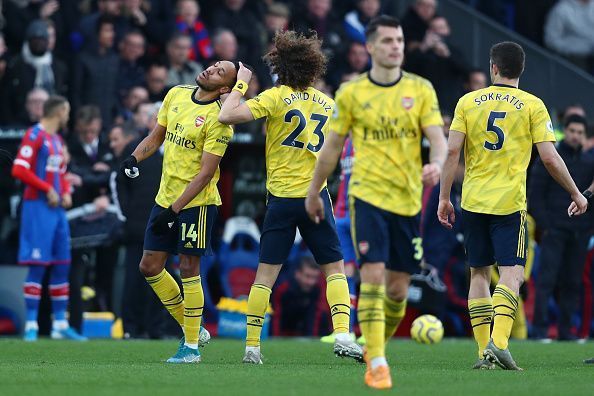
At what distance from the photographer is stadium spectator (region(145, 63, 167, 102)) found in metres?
17.6

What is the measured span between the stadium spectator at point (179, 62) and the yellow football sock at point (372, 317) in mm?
9593

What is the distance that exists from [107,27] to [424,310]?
5.35m

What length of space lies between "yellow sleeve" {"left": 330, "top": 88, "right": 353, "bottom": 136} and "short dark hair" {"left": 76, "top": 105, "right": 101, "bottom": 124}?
787 cm

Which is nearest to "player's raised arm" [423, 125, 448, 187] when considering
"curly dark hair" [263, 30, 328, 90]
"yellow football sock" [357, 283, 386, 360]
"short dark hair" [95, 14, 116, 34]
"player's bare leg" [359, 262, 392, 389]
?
"player's bare leg" [359, 262, 392, 389]

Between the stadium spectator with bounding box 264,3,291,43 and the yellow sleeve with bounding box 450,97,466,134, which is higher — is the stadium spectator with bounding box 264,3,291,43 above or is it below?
above

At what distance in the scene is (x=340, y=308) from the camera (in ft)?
36.3

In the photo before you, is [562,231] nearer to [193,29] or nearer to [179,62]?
[179,62]

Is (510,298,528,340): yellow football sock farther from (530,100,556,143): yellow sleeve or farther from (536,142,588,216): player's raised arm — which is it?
(530,100,556,143): yellow sleeve

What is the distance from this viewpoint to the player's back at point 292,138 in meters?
10.6

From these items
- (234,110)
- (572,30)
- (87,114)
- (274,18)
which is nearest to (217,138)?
(234,110)

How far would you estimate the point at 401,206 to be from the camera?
8766 mm

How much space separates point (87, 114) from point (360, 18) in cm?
559

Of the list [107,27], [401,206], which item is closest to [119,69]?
[107,27]

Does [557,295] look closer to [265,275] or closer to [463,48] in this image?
[463,48]
